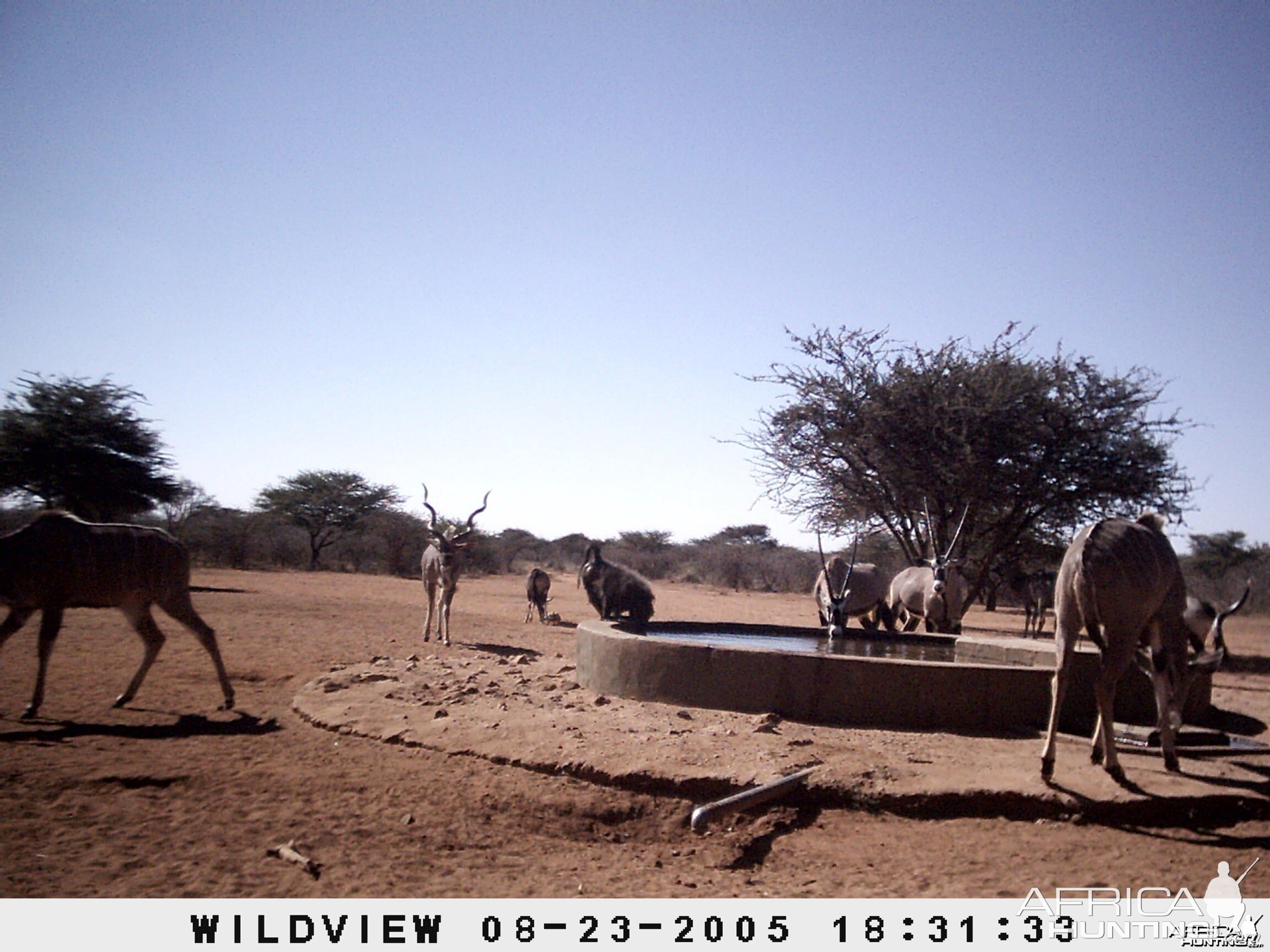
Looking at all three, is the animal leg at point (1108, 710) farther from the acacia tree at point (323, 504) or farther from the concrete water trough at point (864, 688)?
the acacia tree at point (323, 504)

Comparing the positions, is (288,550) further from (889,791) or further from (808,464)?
(889,791)

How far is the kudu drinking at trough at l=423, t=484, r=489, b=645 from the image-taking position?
14.5 meters

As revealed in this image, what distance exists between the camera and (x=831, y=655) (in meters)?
7.93

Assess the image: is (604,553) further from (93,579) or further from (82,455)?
(93,579)

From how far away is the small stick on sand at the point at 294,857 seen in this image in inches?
179

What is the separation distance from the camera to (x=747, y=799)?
558 centimetres

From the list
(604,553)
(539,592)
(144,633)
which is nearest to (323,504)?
(604,553)

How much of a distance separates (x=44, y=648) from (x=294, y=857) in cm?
459

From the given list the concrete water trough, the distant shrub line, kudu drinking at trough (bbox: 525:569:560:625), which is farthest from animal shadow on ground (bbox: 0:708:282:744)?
the distant shrub line

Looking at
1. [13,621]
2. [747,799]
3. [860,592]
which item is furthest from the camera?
[860,592]

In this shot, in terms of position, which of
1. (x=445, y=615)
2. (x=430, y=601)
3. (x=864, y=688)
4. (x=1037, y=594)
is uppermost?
(x=1037, y=594)

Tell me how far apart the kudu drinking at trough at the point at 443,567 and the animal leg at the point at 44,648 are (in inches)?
255
